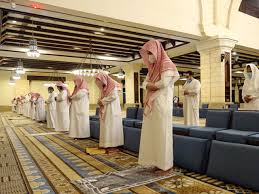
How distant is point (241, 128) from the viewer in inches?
119

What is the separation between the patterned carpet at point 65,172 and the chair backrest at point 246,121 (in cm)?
79

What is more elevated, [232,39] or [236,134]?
[232,39]

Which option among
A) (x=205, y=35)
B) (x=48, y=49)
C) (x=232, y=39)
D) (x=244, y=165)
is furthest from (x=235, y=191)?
(x=48, y=49)

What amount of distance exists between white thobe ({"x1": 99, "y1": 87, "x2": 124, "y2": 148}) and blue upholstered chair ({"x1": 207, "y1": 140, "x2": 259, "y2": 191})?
75.9 inches

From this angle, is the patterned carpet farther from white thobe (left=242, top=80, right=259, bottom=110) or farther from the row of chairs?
white thobe (left=242, top=80, right=259, bottom=110)

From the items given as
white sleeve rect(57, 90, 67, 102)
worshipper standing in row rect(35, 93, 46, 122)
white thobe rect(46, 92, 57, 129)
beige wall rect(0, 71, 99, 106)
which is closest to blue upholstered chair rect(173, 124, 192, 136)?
white sleeve rect(57, 90, 67, 102)

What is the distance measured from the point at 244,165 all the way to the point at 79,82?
15.0 feet

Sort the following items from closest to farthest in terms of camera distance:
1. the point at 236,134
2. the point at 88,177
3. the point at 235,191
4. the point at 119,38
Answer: the point at 235,191 < the point at 236,134 < the point at 88,177 < the point at 119,38

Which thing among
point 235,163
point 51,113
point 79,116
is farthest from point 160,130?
point 51,113

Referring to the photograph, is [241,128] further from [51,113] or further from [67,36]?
[67,36]

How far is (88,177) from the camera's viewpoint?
2.94 metres

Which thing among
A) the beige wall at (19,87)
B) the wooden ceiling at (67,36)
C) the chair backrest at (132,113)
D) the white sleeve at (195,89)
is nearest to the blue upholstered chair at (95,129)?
the chair backrest at (132,113)

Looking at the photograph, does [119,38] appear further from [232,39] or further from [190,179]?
[190,179]

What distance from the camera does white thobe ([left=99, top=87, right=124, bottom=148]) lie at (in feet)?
14.1
